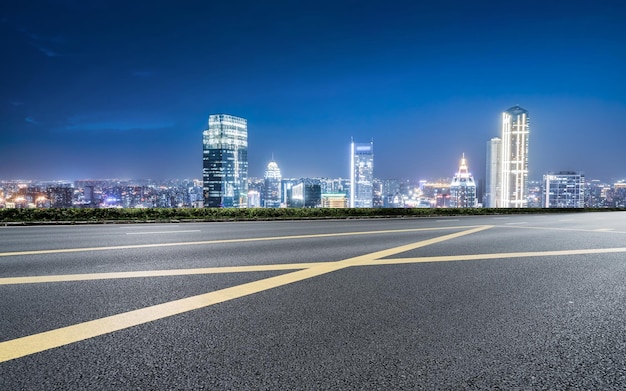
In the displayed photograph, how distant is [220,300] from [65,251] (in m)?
6.27

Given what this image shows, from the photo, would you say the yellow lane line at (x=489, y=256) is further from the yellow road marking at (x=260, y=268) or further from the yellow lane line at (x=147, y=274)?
the yellow lane line at (x=147, y=274)

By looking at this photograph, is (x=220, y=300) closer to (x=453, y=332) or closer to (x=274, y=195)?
(x=453, y=332)

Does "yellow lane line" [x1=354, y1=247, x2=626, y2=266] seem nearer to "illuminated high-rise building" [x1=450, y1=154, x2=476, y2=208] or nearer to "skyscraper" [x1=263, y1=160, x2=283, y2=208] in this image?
"skyscraper" [x1=263, y1=160, x2=283, y2=208]

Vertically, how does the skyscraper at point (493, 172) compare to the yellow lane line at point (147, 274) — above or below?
above

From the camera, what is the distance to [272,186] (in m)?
124

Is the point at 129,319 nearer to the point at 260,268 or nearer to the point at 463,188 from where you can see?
the point at 260,268

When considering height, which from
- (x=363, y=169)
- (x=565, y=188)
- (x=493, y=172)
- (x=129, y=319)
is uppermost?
(x=363, y=169)

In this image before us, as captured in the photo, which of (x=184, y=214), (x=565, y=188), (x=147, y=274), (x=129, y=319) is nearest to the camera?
(x=129, y=319)

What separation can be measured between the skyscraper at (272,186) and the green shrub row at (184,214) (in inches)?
2890

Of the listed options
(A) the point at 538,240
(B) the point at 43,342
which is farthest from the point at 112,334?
(A) the point at 538,240

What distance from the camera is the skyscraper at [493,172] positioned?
12181 centimetres

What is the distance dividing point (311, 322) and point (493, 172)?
144 meters

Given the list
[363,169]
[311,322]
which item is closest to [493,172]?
[363,169]

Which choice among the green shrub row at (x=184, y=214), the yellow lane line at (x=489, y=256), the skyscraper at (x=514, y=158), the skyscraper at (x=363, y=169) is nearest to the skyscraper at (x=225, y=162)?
the skyscraper at (x=363, y=169)
